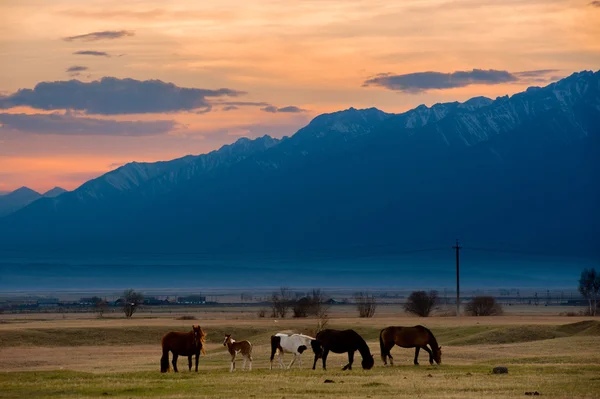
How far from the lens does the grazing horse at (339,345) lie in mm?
44969

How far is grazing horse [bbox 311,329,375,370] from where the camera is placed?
148 feet

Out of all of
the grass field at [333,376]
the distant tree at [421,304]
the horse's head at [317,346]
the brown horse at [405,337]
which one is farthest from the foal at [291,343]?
the distant tree at [421,304]

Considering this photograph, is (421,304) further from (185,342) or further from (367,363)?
(185,342)

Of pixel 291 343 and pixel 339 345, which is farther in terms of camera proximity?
pixel 291 343

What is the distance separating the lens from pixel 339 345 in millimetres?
45188

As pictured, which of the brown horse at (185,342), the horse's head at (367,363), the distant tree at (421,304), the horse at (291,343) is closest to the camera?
the brown horse at (185,342)

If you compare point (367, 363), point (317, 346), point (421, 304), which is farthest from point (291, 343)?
point (421, 304)

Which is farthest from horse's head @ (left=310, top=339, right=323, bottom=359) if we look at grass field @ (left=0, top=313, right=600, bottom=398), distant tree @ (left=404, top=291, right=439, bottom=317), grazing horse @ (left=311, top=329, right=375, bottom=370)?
distant tree @ (left=404, top=291, right=439, bottom=317)

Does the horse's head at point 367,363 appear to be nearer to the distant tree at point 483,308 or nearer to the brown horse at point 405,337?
the brown horse at point 405,337

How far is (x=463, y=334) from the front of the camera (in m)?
83.4

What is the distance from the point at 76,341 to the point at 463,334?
2986cm

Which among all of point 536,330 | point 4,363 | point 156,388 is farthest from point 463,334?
point 156,388

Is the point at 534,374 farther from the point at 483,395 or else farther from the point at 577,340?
the point at 577,340

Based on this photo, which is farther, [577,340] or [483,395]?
[577,340]
